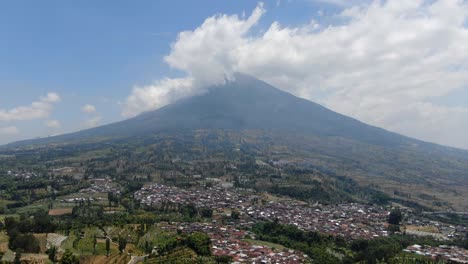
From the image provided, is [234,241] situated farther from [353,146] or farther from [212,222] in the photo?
[353,146]

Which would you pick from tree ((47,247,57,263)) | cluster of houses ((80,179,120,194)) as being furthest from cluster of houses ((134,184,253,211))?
tree ((47,247,57,263))

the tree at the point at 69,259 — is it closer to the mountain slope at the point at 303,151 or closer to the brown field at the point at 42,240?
the brown field at the point at 42,240

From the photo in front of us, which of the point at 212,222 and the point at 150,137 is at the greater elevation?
the point at 150,137

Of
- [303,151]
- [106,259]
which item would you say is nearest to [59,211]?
[106,259]

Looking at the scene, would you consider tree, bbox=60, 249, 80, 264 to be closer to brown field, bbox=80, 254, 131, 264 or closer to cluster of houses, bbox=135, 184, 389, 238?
brown field, bbox=80, 254, 131, 264

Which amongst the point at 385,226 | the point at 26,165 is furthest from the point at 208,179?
the point at 26,165

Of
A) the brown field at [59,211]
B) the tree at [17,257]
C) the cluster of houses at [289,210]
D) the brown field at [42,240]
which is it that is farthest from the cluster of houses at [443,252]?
the brown field at [59,211]
